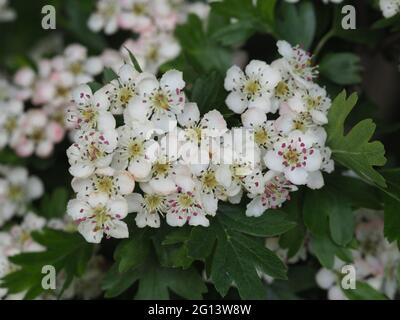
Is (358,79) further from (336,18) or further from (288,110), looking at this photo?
(288,110)

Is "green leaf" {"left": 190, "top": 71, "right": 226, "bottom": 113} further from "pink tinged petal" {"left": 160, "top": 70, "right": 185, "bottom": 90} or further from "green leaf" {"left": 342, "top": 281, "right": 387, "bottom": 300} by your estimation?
"green leaf" {"left": 342, "top": 281, "right": 387, "bottom": 300}

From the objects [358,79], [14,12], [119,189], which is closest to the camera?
[119,189]

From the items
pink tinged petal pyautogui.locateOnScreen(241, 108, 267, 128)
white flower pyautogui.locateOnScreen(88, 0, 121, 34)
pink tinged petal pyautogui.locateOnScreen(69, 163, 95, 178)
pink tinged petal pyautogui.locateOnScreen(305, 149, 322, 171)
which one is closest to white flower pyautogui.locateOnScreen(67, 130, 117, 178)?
pink tinged petal pyautogui.locateOnScreen(69, 163, 95, 178)

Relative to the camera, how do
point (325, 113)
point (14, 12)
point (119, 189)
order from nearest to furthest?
point (119, 189)
point (325, 113)
point (14, 12)

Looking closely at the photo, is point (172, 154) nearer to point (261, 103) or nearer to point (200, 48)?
point (261, 103)

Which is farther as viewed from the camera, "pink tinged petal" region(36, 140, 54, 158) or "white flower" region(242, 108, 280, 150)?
"pink tinged petal" region(36, 140, 54, 158)
